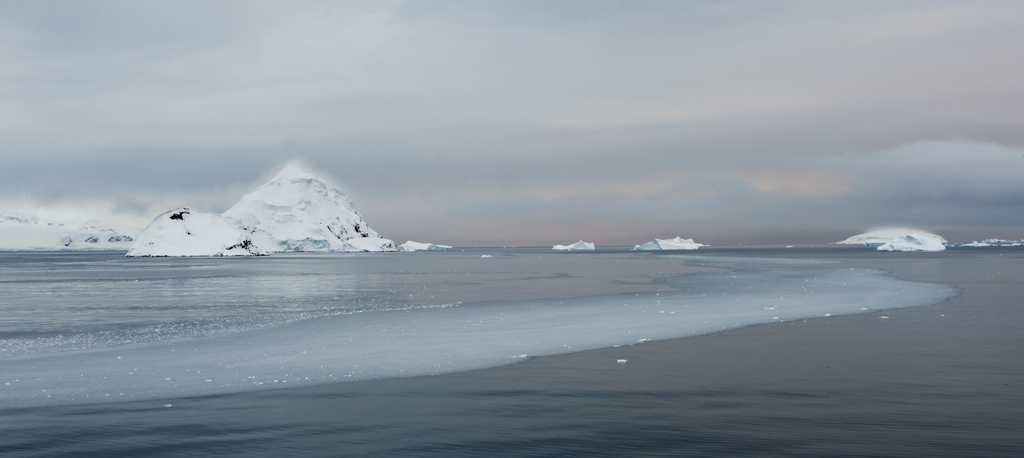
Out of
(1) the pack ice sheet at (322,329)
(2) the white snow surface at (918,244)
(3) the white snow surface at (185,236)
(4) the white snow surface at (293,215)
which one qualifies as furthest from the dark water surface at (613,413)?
(4) the white snow surface at (293,215)

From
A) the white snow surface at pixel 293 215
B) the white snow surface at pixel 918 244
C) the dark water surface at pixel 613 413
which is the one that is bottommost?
the dark water surface at pixel 613 413

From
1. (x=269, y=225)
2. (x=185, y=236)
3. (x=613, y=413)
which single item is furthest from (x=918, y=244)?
(x=269, y=225)

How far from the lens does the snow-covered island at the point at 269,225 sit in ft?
360

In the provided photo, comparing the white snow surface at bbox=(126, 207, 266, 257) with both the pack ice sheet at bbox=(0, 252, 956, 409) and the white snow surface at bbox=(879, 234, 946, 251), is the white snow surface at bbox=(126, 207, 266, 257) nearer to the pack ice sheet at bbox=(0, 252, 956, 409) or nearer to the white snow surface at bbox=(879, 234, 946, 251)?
the pack ice sheet at bbox=(0, 252, 956, 409)

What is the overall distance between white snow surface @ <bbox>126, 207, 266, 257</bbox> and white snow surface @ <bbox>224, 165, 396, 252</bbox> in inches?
759

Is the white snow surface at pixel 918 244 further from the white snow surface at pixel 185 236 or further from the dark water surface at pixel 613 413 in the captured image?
the dark water surface at pixel 613 413

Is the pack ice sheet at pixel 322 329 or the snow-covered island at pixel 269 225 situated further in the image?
→ the snow-covered island at pixel 269 225

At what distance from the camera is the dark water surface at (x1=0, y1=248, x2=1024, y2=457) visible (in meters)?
6.65

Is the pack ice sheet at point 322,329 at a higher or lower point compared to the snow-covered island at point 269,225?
lower

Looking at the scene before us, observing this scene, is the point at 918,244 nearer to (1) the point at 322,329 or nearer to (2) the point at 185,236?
(2) the point at 185,236

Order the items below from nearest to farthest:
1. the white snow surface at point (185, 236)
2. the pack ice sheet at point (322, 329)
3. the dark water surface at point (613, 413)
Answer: the dark water surface at point (613, 413), the pack ice sheet at point (322, 329), the white snow surface at point (185, 236)

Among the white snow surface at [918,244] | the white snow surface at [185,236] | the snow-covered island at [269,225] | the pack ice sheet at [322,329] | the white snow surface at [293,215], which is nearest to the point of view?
the pack ice sheet at [322,329]

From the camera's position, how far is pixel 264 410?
823cm

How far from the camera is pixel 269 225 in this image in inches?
6137
